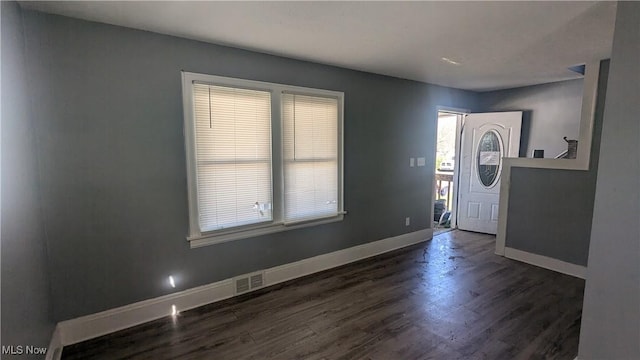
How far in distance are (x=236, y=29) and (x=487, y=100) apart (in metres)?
4.48

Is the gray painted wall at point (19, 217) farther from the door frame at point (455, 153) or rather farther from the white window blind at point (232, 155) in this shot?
the door frame at point (455, 153)

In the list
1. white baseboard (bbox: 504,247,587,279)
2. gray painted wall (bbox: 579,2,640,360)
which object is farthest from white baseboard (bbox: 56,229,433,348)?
gray painted wall (bbox: 579,2,640,360)

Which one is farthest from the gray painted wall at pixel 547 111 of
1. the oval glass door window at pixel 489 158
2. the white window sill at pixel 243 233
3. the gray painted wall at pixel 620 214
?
the white window sill at pixel 243 233

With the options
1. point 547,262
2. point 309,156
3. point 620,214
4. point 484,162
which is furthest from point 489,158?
point 620,214

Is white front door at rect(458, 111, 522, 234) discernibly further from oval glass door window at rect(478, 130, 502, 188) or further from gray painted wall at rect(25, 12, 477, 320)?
gray painted wall at rect(25, 12, 477, 320)

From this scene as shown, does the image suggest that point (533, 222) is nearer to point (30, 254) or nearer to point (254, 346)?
point (254, 346)

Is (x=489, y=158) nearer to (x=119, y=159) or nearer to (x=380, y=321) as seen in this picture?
(x=380, y=321)

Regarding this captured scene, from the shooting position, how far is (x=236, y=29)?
2.36m

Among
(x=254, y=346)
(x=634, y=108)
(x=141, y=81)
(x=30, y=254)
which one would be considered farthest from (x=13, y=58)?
(x=634, y=108)

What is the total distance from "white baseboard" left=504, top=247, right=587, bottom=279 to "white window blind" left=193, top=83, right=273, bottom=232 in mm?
3248

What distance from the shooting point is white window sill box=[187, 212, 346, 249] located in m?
2.73

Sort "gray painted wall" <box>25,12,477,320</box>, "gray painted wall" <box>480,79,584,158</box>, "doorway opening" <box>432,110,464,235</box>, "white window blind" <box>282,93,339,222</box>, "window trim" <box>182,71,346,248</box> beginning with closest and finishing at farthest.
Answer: "gray painted wall" <box>25,12,477,320</box> → "window trim" <box>182,71,346,248</box> → "white window blind" <box>282,93,339,222</box> → "gray painted wall" <box>480,79,584,158</box> → "doorway opening" <box>432,110,464,235</box>

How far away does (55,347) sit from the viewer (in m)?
2.09

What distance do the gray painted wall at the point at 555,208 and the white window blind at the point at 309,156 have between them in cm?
240
